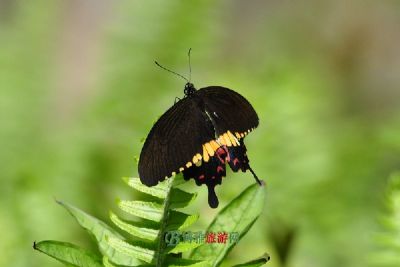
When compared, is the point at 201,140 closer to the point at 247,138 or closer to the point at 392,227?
the point at 392,227

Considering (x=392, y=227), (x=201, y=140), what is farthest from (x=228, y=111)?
(x=392, y=227)

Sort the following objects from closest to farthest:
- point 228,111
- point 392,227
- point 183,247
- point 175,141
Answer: point 183,247 → point 175,141 → point 228,111 → point 392,227

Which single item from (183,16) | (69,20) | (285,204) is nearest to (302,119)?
(285,204)

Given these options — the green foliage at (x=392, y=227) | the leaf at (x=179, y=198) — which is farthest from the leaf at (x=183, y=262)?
the green foliage at (x=392, y=227)

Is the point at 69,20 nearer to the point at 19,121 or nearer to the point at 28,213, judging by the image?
the point at 19,121

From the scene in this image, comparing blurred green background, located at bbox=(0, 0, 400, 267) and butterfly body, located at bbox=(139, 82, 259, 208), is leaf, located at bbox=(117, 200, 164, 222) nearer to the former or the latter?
butterfly body, located at bbox=(139, 82, 259, 208)
